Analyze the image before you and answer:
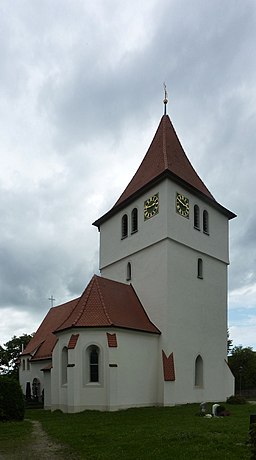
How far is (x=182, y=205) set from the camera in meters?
28.6

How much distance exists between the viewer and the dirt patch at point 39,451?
34.4ft

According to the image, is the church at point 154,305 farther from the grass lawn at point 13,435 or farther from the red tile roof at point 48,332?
the grass lawn at point 13,435

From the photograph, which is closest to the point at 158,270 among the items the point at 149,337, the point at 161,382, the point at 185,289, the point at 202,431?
the point at 185,289

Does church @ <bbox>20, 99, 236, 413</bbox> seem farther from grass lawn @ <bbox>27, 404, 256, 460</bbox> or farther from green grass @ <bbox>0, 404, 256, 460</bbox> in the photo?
grass lawn @ <bbox>27, 404, 256, 460</bbox>

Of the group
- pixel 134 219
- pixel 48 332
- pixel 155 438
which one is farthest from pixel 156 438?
pixel 48 332

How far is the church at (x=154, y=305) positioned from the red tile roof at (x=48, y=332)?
1.53 m

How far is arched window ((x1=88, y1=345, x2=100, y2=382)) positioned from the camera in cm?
2400

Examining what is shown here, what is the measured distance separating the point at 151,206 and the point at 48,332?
52.5 feet

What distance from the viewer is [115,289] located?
27578mm

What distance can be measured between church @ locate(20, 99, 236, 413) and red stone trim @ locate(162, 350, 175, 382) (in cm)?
5

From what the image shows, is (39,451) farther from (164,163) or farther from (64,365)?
(164,163)

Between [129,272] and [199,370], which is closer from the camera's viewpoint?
[199,370]

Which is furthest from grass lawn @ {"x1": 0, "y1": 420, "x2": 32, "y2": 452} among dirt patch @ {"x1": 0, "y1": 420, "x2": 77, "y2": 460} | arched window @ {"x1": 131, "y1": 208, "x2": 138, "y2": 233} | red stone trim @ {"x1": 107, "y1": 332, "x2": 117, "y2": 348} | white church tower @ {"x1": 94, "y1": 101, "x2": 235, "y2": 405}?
arched window @ {"x1": 131, "y1": 208, "x2": 138, "y2": 233}

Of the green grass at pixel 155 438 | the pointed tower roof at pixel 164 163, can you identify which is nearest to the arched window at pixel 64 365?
the green grass at pixel 155 438
